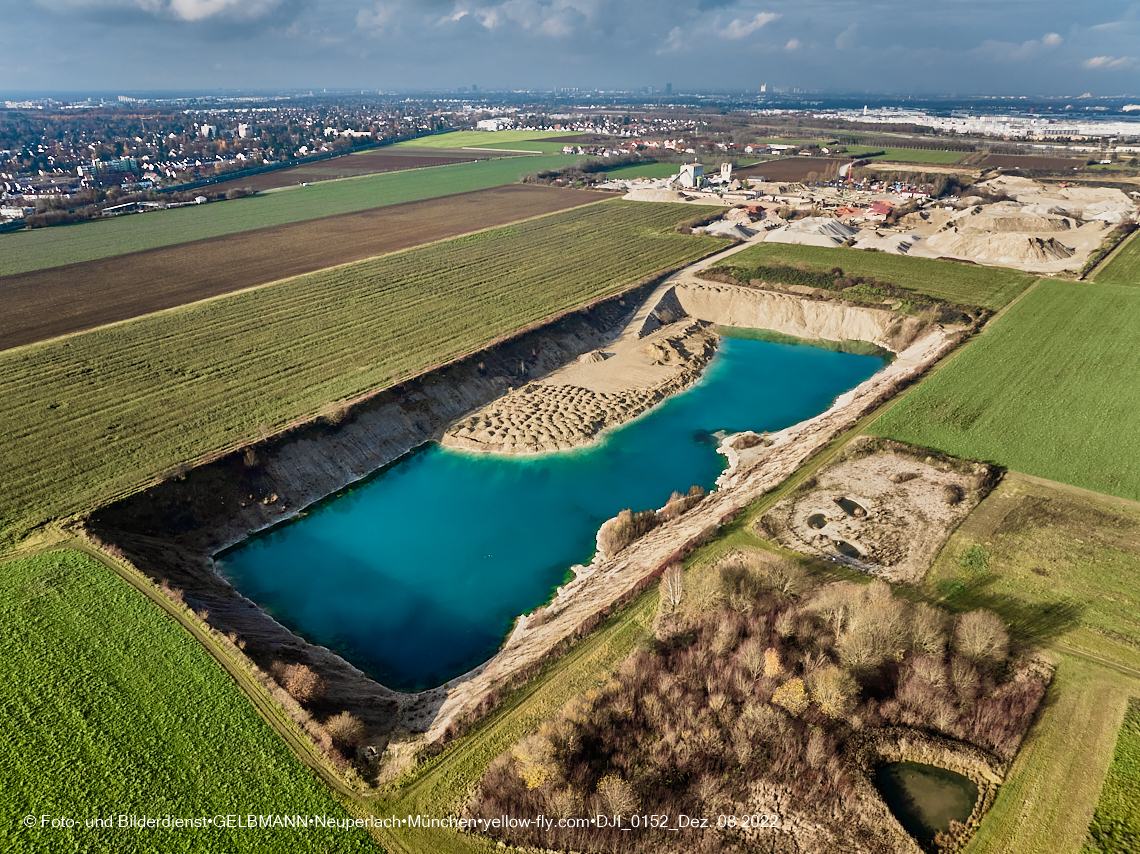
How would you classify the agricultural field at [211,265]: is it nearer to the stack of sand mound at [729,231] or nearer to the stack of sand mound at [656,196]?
the stack of sand mound at [656,196]

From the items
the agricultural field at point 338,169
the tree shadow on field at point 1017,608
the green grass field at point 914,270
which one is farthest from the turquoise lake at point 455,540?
the agricultural field at point 338,169

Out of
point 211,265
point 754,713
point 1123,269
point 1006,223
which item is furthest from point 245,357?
point 1006,223

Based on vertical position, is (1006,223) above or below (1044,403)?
above

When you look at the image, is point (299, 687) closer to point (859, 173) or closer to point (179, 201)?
point (179, 201)

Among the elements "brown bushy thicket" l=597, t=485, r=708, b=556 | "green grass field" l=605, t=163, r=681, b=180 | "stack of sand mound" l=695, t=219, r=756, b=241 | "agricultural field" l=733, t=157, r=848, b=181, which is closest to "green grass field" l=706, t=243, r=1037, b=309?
"stack of sand mound" l=695, t=219, r=756, b=241

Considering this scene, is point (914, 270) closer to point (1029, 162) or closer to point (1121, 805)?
point (1121, 805)
